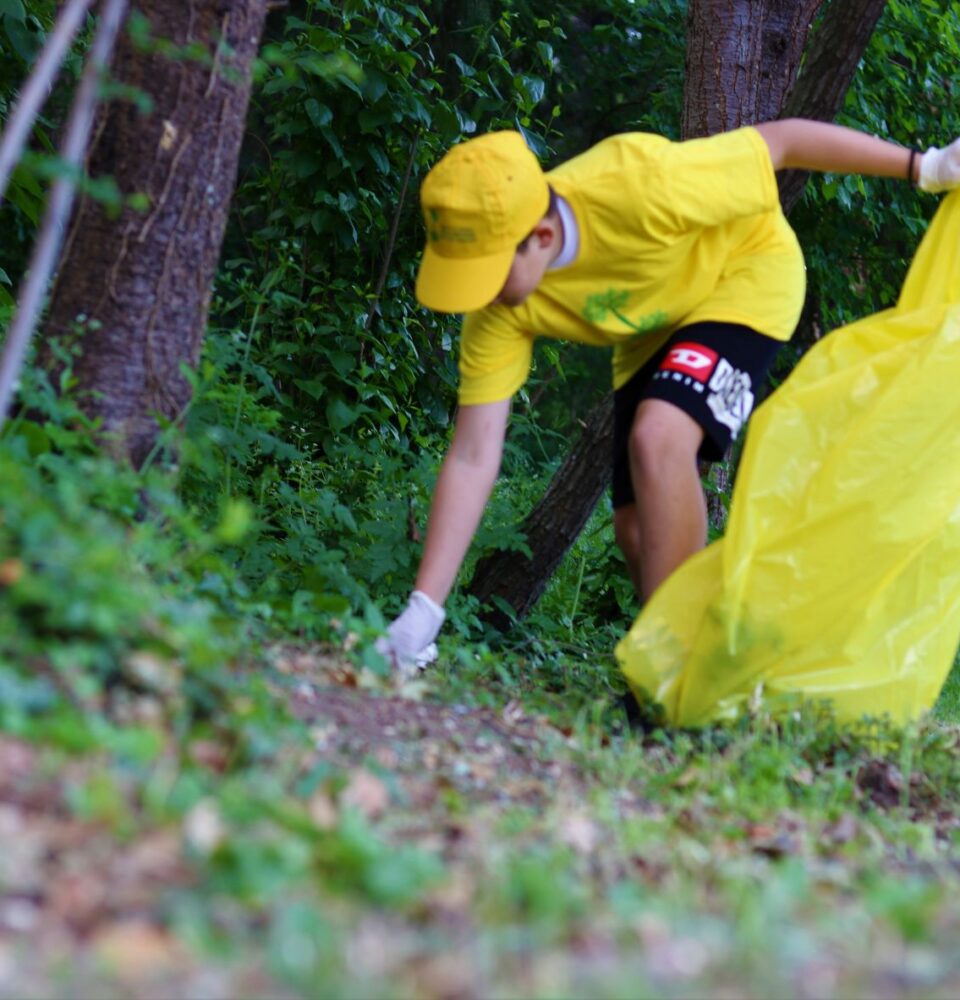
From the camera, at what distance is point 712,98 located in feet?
14.7

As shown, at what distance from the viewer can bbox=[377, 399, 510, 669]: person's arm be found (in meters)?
3.16

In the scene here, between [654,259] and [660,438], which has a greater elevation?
[654,259]

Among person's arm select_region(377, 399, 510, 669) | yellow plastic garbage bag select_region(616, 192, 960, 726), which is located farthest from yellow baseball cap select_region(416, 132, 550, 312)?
yellow plastic garbage bag select_region(616, 192, 960, 726)

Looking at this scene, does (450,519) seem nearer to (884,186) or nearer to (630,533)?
(630,533)

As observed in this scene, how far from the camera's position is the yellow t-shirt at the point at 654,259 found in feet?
10.1

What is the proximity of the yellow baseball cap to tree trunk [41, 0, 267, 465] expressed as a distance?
498 millimetres

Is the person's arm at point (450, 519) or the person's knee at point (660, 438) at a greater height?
the person's knee at point (660, 438)

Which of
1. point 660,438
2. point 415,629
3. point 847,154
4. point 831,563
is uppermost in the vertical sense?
point 847,154

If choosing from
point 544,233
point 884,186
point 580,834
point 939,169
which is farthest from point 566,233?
point 884,186

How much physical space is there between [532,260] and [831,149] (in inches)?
29.9

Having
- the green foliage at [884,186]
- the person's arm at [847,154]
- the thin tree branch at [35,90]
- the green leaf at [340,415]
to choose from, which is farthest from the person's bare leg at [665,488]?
the green foliage at [884,186]

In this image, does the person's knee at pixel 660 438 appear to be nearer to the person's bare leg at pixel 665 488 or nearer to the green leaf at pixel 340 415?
the person's bare leg at pixel 665 488

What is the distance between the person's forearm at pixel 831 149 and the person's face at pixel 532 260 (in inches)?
22.7

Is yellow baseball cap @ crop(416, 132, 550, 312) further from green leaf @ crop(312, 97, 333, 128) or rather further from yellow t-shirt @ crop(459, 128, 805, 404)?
green leaf @ crop(312, 97, 333, 128)
